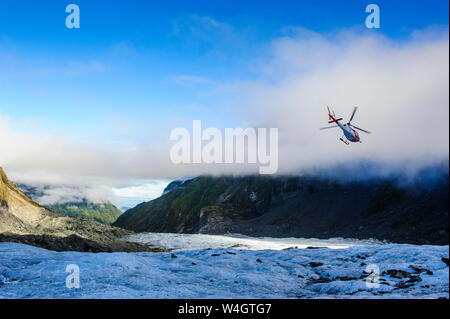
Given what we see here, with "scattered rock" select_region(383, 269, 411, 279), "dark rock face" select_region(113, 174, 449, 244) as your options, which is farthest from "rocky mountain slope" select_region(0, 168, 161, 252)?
"dark rock face" select_region(113, 174, 449, 244)

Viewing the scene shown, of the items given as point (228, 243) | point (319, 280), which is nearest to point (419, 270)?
point (319, 280)

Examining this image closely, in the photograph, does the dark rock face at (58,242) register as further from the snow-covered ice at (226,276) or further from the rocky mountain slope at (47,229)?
the snow-covered ice at (226,276)

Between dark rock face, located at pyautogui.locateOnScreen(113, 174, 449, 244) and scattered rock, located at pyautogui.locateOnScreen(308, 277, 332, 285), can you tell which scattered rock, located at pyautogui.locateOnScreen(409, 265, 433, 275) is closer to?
scattered rock, located at pyautogui.locateOnScreen(308, 277, 332, 285)

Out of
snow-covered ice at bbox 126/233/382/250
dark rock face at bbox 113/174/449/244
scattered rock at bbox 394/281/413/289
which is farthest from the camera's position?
dark rock face at bbox 113/174/449/244

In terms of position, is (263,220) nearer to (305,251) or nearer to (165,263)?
(305,251)

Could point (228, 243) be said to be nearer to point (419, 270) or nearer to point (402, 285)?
point (419, 270)
